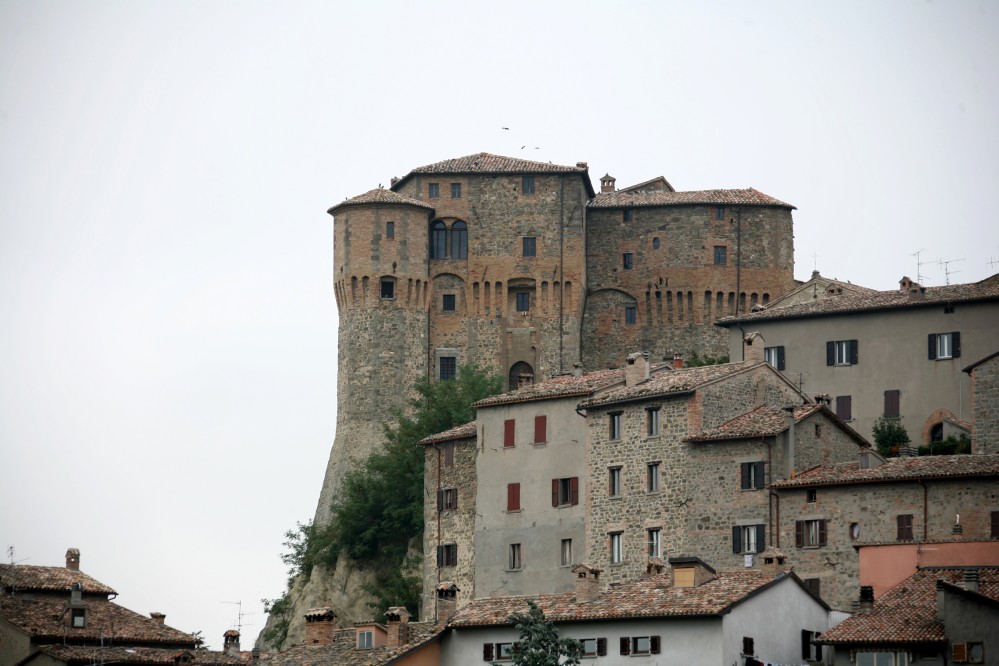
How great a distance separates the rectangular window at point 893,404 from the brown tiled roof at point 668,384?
925 centimetres

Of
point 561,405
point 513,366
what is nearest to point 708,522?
point 561,405

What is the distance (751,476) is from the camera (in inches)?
2562

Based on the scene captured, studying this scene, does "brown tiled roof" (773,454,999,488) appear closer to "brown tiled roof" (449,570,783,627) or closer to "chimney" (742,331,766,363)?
"brown tiled roof" (449,570,783,627)

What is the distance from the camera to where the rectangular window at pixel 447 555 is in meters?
73.5

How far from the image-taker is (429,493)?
75750 millimetres

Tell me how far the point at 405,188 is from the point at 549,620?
42.5 metres

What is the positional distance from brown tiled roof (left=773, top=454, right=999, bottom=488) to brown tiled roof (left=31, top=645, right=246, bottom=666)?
15335 mm

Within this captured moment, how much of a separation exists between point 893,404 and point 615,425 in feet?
42.5

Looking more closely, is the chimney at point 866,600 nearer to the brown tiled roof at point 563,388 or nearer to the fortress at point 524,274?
the brown tiled roof at point 563,388

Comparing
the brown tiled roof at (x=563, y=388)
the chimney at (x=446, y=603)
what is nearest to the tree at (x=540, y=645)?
the chimney at (x=446, y=603)

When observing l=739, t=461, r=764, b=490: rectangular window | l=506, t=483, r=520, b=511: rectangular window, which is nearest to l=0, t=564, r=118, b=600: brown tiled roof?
l=506, t=483, r=520, b=511: rectangular window

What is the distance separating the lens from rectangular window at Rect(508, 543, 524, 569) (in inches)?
2771

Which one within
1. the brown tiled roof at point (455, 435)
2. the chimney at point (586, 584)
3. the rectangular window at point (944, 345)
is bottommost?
the chimney at point (586, 584)

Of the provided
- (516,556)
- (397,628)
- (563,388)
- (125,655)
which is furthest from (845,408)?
(125,655)
